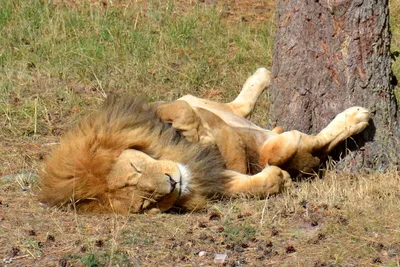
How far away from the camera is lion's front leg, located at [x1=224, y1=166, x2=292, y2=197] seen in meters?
5.12

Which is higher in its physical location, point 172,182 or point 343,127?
point 343,127

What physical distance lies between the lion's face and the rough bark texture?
1301 millimetres

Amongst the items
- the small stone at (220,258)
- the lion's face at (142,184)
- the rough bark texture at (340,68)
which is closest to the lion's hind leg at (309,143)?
the rough bark texture at (340,68)

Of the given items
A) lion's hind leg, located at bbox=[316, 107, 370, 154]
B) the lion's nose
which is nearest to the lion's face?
the lion's nose

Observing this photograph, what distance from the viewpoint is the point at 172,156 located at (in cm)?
500

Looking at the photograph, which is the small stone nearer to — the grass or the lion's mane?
the grass

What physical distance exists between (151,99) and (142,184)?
8.93ft

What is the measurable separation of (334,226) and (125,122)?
4.87 feet

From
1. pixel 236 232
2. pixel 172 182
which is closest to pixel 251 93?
pixel 172 182

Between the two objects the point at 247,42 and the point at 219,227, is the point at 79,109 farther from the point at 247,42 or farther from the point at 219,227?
the point at 219,227

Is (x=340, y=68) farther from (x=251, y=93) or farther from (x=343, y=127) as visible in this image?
(x=251, y=93)

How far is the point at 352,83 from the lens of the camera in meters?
5.39

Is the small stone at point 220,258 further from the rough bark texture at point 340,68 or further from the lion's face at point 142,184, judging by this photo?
the rough bark texture at point 340,68

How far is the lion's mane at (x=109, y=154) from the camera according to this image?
4.72m
